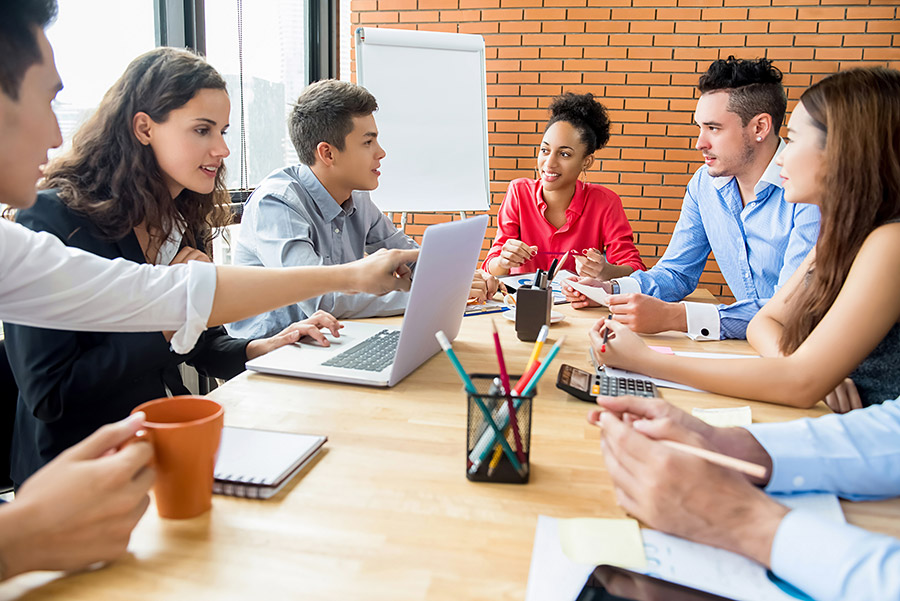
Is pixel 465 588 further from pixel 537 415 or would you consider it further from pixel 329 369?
pixel 329 369

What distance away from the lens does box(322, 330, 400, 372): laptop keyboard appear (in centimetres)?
123

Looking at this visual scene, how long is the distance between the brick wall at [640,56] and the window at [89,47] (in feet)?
8.01

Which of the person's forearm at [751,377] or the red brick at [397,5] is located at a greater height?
Result: the red brick at [397,5]

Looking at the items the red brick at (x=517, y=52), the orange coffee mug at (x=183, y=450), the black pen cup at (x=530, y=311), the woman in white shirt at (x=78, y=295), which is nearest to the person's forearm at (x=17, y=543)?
the woman in white shirt at (x=78, y=295)

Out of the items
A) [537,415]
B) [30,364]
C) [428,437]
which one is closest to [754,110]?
[537,415]

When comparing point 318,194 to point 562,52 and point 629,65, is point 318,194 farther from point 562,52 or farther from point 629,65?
point 629,65

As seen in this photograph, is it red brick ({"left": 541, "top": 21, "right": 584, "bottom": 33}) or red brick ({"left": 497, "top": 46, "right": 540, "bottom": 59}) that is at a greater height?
red brick ({"left": 541, "top": 21, "right": 584, "bottom": 33})

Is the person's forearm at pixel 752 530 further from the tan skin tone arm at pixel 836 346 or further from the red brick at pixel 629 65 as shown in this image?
the red brick at pixel 629 65

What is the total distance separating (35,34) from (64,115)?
1376 mm

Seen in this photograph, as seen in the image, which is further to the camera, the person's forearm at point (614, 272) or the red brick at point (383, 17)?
the red brick at point (383, 17)

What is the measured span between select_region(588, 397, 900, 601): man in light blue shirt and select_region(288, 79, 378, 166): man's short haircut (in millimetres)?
1668

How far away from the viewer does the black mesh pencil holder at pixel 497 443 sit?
0.78 m

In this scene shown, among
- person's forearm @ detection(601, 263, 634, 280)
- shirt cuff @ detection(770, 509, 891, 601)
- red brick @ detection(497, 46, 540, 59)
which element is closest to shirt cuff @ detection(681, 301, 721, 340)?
person's forearm @ detection(601, 263, 634, 280)

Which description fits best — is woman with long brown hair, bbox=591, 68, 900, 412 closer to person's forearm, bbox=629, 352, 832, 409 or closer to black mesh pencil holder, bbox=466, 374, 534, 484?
person's forearm, bbox=629, 352, 832, 409
